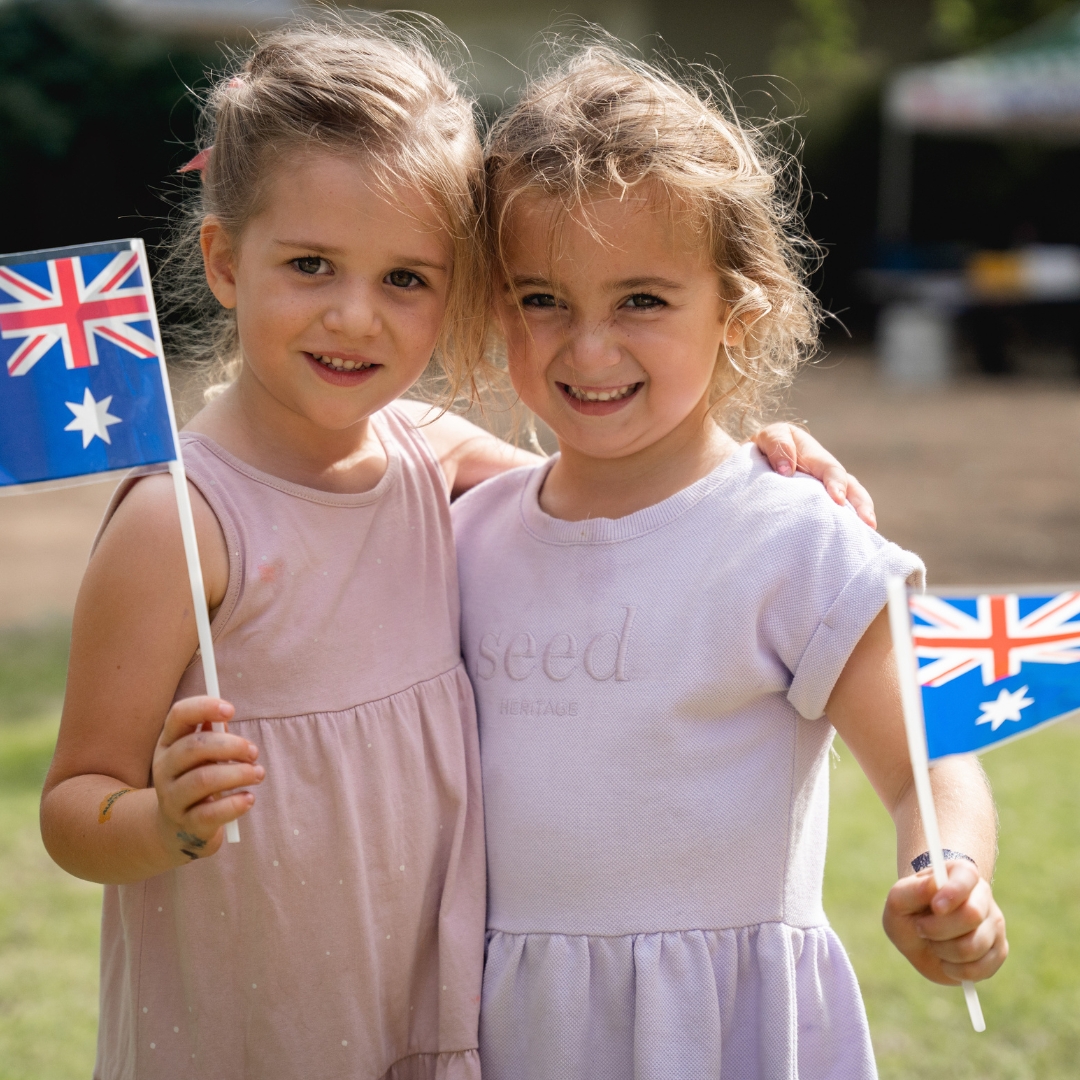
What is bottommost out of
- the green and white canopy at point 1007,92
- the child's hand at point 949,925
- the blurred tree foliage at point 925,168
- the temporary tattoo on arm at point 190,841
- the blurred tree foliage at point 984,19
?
the child's hand at point 949,925

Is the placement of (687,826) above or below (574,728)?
below

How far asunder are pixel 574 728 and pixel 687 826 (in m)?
0.21

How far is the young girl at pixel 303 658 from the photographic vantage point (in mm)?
1697

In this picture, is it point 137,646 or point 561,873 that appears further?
point 561,873

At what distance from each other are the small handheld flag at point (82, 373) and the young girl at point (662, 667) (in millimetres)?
507

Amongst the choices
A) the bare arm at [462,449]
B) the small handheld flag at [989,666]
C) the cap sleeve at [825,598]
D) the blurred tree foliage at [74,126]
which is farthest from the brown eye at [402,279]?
the blurred tree foliage at [74,126]

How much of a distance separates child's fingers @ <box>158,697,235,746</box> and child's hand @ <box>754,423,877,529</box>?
890 millimetres

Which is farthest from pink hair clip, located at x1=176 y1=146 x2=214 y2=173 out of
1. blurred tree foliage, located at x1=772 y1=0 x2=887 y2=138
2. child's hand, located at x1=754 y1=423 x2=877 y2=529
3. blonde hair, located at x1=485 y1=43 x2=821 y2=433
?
blurred tree foliage, located at x1=772 y1=0 x2=887 y2=138

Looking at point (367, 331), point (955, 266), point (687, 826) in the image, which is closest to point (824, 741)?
point (687, 826)

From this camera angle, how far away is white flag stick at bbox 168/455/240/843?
5.12ft

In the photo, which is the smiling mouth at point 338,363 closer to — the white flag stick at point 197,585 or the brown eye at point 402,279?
the brown eye at point 402,279

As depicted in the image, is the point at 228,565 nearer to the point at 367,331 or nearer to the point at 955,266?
the point at 367,331

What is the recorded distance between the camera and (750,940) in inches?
71.1

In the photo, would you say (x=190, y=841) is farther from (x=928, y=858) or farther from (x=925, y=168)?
(x=925, y=168)
